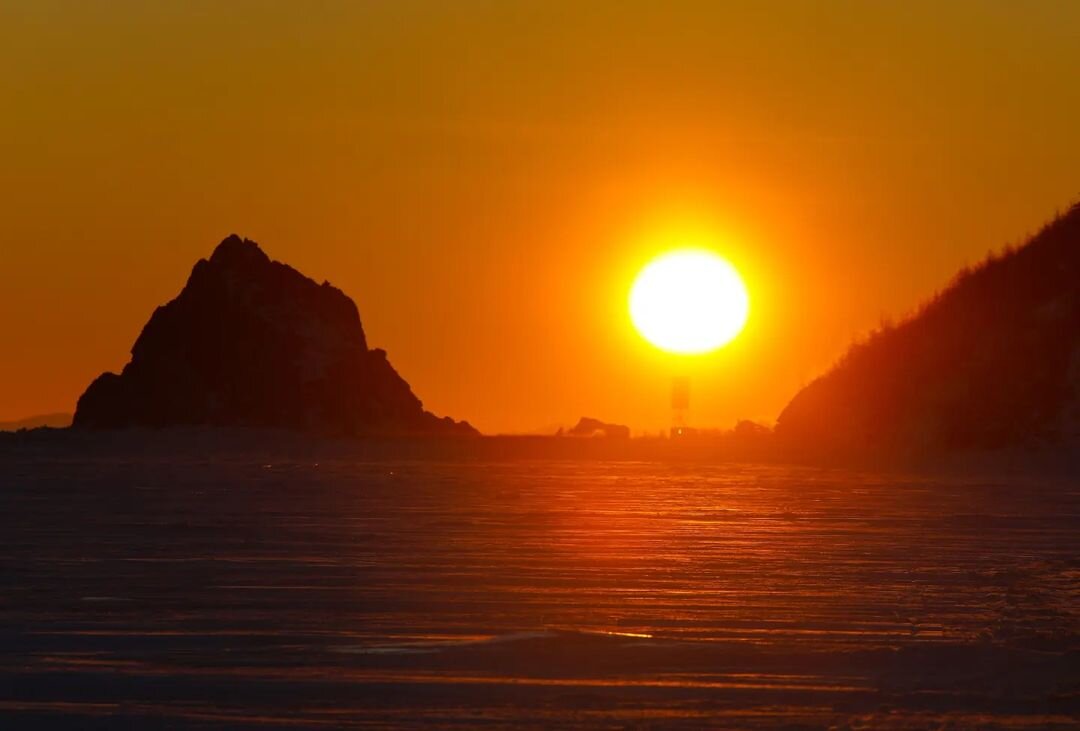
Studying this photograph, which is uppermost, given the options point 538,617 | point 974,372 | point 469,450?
point 974,372

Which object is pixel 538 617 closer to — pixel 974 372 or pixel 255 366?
pixel 974 372

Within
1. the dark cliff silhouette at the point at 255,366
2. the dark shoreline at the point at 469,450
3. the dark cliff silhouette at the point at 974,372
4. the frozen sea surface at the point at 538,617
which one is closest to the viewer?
the frozen sea surface at the point at 538,617

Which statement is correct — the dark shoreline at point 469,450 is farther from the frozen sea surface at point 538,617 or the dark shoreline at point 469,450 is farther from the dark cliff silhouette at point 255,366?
the frozen sea surface at point 538,617

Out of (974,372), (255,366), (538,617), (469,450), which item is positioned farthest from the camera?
(255,366)

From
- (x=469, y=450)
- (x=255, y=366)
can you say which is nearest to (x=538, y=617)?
(x=469, y=450)

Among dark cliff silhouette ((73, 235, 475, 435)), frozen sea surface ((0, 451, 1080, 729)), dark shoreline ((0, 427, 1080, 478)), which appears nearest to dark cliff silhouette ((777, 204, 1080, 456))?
dark shoreline ((0, 427, 1080, 478))

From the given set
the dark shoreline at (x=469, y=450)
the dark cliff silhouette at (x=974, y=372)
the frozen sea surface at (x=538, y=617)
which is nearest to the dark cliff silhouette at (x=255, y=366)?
the dark shoreline at (x=469, y=450)

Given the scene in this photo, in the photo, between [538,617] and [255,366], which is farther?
[255,366]

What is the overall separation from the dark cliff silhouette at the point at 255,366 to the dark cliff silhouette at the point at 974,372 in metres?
19.8

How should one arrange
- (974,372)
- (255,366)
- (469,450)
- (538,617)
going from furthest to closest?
(255,366) < (469,450) < (974,372) < (538,617)

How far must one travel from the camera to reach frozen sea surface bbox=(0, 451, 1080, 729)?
27.1ft

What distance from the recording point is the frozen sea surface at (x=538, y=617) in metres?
8.27

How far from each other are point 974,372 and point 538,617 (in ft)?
108

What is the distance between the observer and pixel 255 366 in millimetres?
65875
